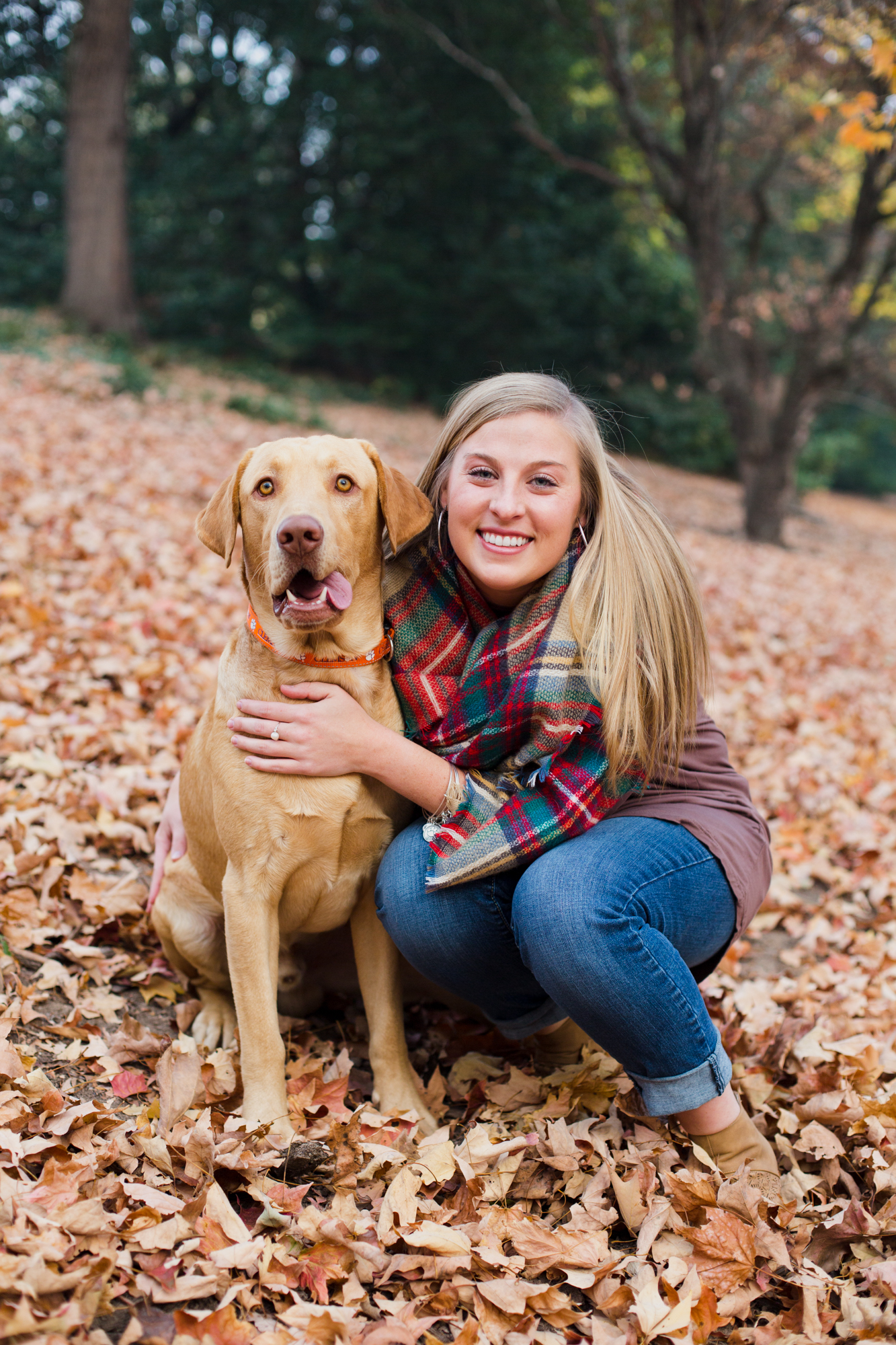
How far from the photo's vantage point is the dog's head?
7.70ft

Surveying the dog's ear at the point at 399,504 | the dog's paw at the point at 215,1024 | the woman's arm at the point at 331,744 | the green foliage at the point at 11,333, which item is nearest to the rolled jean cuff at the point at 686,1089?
the woman's arm at the point at 331,744

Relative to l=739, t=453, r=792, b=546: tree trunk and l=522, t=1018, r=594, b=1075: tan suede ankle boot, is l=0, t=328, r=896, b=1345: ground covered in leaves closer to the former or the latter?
l=522, t=1018, r=594, b=1075: tan suede ankle boot

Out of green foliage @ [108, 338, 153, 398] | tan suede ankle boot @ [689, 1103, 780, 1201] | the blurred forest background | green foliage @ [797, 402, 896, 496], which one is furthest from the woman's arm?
green foliage @ [797, 402, 896, 496]

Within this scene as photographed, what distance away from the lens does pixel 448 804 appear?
8.25 feet

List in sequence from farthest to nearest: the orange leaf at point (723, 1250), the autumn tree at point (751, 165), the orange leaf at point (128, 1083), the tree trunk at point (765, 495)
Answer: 1. the tree trunk at point (765, 495)
2. the autumn tree at point (751, 165)
3. the orange leaf at point (128, 1083)
4. the orange leaf at point (723, 1250)

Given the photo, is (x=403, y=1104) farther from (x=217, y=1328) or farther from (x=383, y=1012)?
(x=217, y=1328)

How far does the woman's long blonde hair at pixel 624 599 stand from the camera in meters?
2.46

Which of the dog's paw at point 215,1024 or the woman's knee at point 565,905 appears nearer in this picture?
the woman's knee at point 565,905

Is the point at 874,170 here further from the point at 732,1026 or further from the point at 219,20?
the point at 219,20

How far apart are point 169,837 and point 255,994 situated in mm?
823

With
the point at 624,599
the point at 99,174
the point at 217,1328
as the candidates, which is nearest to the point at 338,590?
the point at 624,599

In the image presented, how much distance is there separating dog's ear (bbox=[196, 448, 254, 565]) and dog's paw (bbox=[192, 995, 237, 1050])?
1313 mm

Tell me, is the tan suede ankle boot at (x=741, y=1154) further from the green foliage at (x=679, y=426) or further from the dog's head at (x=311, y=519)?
the green foliage at (x=679, y=426)

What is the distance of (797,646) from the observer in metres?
7.23
